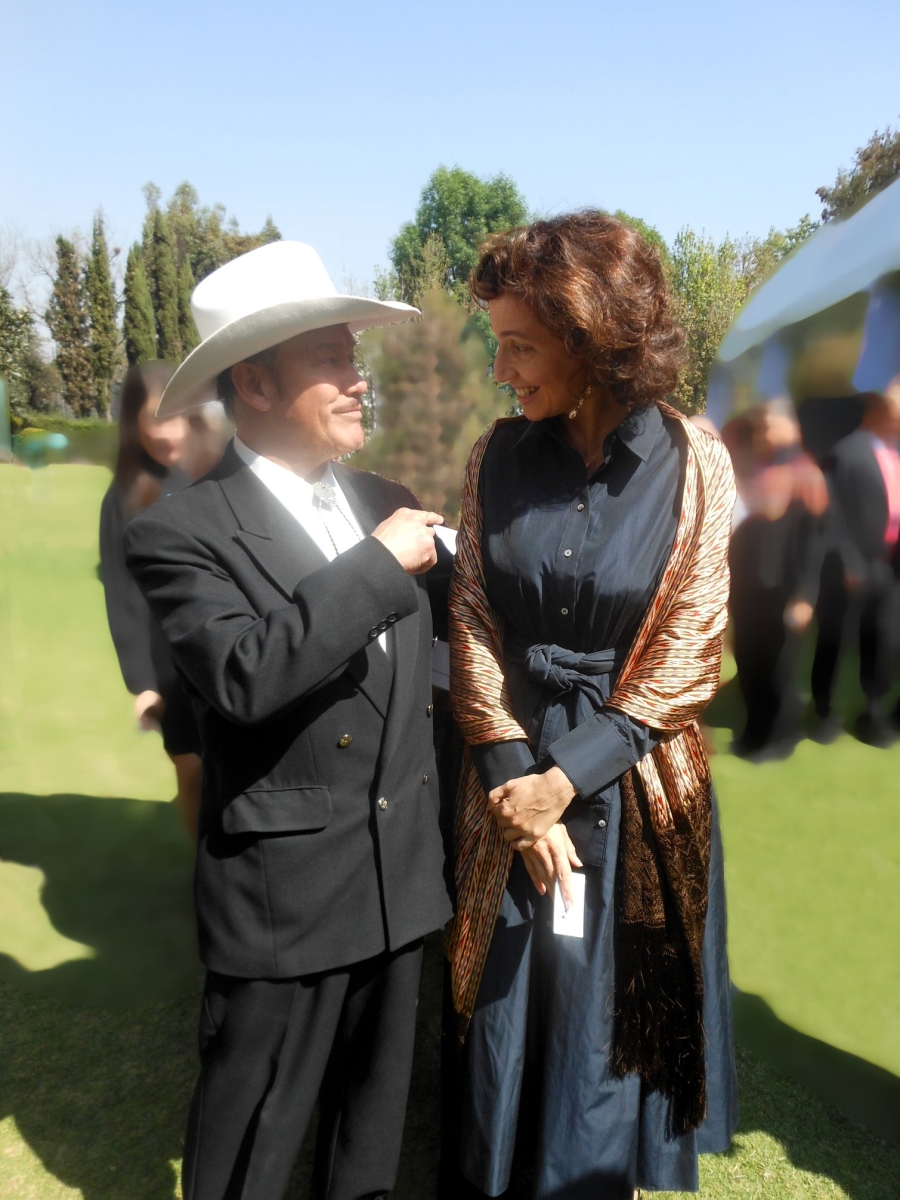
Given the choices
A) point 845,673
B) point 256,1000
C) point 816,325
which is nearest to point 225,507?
point 256,1000

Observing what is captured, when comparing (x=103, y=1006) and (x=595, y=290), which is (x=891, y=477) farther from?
(x=103, y=1006)

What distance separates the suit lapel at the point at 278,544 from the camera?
180 centimetres

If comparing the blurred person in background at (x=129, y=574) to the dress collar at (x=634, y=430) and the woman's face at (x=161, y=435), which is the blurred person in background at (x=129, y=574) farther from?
the dress collar at (x=634, y=430)

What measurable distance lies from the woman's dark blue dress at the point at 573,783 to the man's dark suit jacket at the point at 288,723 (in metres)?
0.25

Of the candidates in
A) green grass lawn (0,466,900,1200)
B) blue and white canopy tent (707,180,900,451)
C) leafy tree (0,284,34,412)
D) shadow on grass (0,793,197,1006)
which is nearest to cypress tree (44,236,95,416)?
leafy tree (0,284,34,412)

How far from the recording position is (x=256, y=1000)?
73.6 inches

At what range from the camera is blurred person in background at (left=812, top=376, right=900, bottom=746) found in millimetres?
2959

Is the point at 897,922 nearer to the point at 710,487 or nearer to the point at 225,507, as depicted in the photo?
the point at 710,487

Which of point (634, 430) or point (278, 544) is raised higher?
point (634, 430)

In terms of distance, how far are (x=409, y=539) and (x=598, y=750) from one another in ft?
1.95

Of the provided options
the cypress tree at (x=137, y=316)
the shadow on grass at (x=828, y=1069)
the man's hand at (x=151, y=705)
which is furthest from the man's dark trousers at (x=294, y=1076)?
the cypress tree at (x=137, y=316)

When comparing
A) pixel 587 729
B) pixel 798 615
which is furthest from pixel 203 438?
pixel 798 615

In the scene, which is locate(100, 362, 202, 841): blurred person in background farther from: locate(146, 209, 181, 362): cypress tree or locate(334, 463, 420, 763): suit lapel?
locate(146, 209, 181, 362): cypress tree

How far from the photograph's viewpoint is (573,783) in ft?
6.23
